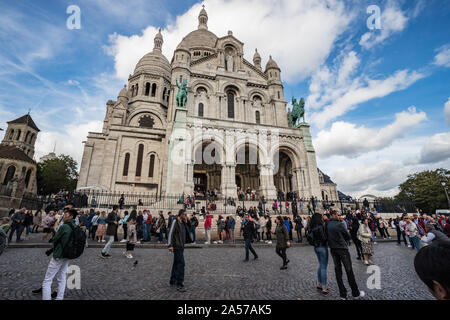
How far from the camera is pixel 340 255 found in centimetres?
399

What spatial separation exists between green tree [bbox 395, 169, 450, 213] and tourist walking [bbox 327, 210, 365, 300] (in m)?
39.0

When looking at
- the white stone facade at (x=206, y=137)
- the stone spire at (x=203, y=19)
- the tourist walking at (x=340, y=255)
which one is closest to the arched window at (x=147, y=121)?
the white stone facade at (x=206, y=137)

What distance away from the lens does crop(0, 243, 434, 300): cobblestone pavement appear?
12.7 feet

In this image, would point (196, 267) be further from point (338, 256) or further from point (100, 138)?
point (100, 138)

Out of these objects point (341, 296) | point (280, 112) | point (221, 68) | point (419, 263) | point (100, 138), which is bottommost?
point (341, 296)

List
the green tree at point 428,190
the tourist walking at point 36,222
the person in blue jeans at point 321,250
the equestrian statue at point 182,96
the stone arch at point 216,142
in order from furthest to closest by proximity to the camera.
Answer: the green tree at point 428,190 < the equestrian statue at point 182,96 < the stone arch at point 216,142 < the tourist walking at point 36,222 < the person in blue jeans at point 321,250

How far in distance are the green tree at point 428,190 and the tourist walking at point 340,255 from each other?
128ft

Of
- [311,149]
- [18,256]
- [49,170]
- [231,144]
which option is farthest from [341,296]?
[49,170]

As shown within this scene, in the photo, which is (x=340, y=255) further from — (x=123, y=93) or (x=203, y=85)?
(x=123, y=93)

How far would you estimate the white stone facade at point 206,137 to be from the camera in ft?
61.5

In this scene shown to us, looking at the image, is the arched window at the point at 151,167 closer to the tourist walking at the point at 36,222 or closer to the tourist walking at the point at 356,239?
the tourist walking at the point at 36,222
